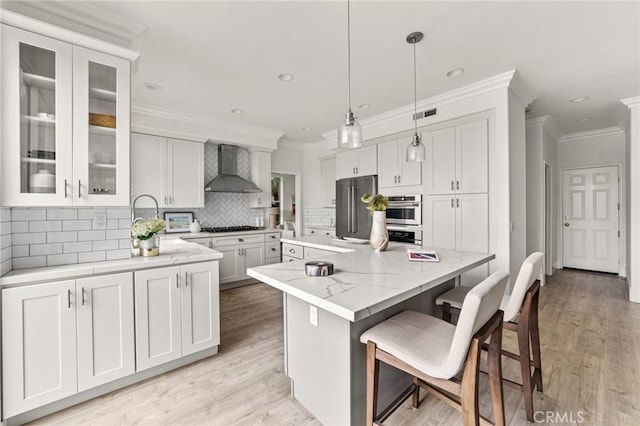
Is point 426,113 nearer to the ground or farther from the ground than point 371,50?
nearer to the ground

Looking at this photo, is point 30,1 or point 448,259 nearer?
point 30,1

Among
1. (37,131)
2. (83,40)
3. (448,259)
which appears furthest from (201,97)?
(448,259)

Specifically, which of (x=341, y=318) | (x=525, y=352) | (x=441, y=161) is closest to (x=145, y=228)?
(x=341, y=318)

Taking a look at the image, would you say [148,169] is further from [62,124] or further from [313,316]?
[313,316]

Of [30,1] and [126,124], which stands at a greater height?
[30,1]

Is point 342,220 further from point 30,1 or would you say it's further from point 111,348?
point 30,1

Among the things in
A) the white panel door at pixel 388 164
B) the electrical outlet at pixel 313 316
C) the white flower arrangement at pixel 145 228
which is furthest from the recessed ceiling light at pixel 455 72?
the white flower arrangement at pixel 145 228

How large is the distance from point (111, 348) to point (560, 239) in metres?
7.36

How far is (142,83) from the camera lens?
313cm

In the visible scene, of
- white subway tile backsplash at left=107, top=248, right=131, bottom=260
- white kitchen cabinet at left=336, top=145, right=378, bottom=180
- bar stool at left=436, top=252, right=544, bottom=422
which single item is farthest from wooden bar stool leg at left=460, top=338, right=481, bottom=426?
white kitchen cabinet at left=336, top=145, right=378, bottom=180

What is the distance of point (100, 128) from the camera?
1.95m

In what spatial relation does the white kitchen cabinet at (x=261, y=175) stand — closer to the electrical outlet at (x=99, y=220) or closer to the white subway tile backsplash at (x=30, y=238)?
the electrical outlet at (x=99, y=220)

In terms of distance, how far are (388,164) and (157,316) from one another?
11.6 ft

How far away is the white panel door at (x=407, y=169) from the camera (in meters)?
3.88
